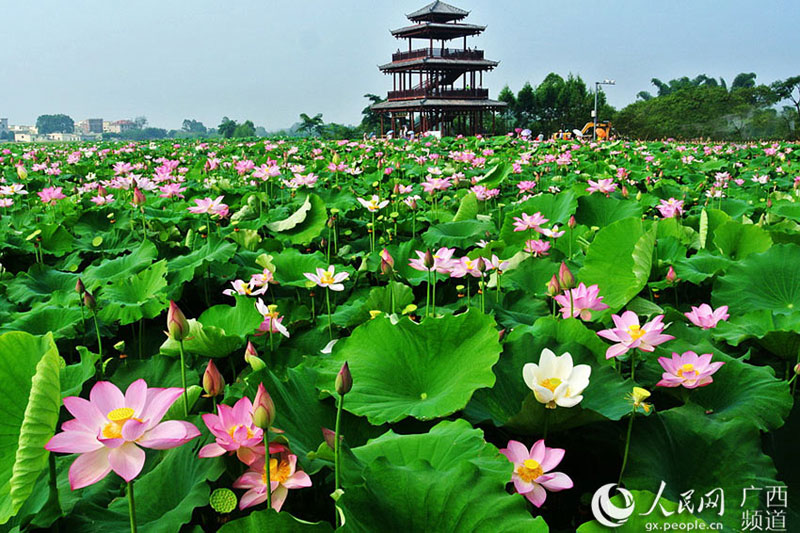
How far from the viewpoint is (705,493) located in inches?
28.8

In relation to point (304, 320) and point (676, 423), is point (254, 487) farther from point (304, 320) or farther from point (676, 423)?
point (304, 320)

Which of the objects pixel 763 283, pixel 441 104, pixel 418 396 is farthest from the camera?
pixel 441 104

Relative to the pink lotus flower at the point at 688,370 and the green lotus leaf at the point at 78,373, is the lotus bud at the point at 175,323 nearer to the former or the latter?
the green lotus leaf at the point at 78,373

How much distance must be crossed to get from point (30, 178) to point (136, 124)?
129859 mm

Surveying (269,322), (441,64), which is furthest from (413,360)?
(441,64)

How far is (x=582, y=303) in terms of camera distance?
1090 millimetres

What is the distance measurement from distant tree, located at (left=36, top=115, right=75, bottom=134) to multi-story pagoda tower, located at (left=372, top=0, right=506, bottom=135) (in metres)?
111

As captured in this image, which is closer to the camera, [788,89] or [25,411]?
[25,411]

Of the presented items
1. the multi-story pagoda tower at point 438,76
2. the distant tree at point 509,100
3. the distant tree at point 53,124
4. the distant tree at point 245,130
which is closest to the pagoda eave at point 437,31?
the multi-story pagoda tower at point 438,76

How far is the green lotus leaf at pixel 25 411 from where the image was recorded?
538mm

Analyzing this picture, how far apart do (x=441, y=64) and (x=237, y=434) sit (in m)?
25.0

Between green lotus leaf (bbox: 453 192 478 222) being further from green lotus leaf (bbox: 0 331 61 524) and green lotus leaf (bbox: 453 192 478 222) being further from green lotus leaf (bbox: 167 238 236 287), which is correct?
green lotus leaf (bbox: 0 331 61 524)

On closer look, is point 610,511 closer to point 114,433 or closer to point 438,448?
point 438,448

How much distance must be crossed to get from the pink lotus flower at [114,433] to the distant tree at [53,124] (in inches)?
5243
